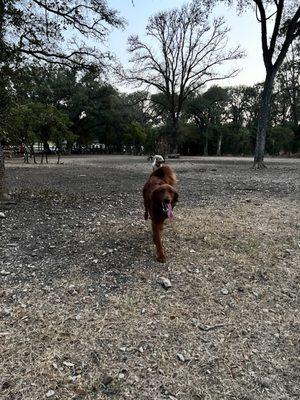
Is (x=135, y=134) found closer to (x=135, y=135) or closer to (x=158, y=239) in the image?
(x=135, y=135)

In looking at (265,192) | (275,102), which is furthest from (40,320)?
(275,102)

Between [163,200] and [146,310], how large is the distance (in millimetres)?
1216

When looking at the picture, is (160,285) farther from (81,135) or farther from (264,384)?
(81,135)

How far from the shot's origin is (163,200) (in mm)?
3787

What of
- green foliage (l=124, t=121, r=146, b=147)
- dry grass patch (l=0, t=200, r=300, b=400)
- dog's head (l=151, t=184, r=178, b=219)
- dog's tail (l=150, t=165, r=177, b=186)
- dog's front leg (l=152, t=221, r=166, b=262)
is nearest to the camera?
dry grass patch (l=0, t=200, r=300, b=400)

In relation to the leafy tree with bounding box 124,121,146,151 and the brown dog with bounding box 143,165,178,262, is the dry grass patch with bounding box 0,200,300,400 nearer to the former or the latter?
the brown dog with bounding box 143,165,178,262

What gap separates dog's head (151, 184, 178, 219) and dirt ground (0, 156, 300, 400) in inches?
25.6

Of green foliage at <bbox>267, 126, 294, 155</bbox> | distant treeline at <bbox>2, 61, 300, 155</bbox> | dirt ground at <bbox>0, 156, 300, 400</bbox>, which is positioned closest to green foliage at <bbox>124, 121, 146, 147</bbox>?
distant treeline at <bbox>2, 61, 300, 155</bbox>

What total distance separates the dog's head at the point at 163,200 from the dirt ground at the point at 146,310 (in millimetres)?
650

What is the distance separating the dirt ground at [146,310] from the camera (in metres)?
2.37

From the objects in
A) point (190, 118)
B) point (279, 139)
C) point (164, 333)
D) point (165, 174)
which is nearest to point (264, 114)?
point (165, 174)

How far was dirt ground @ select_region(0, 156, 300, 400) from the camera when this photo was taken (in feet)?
7.77

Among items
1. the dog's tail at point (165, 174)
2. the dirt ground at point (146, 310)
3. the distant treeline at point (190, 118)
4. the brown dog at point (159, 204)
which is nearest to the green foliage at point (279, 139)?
the distant treeline at point (190, 118)

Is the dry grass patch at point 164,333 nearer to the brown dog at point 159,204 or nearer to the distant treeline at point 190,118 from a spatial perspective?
the brown dog at point 159,204
